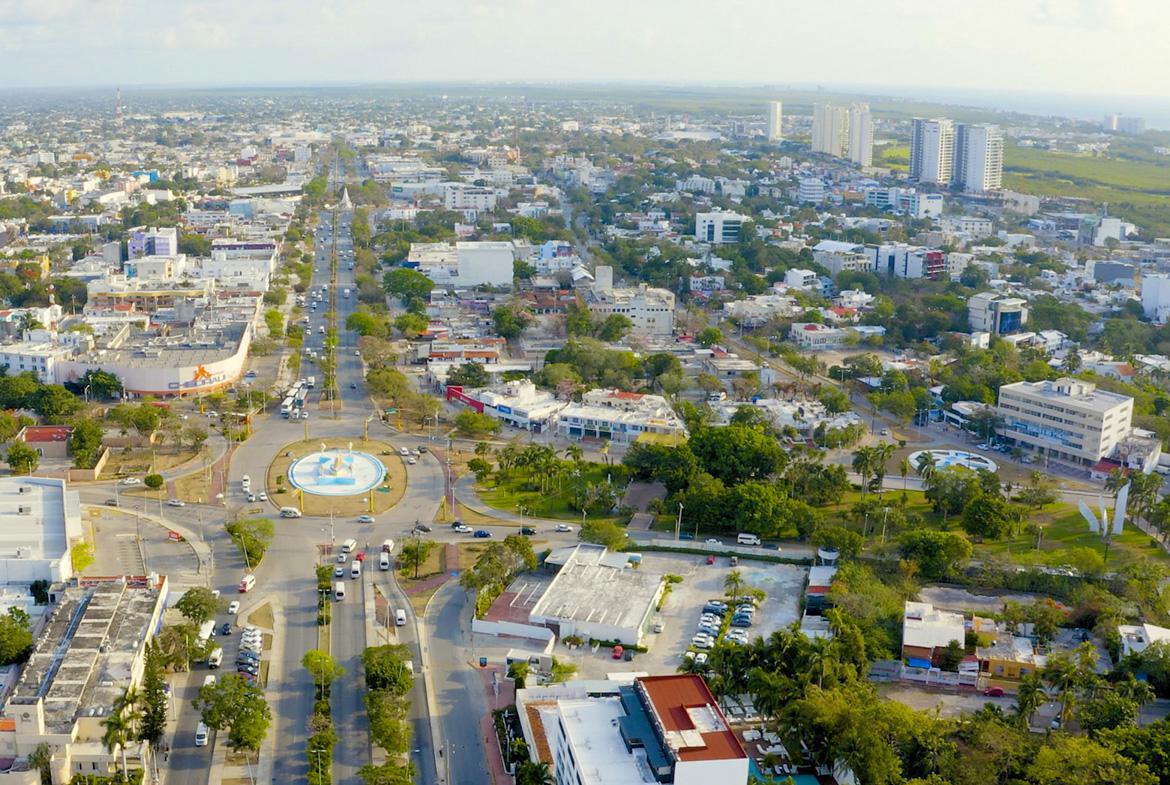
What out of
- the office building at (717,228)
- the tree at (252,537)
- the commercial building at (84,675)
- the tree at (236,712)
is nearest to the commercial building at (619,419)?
the tree at (252,537)

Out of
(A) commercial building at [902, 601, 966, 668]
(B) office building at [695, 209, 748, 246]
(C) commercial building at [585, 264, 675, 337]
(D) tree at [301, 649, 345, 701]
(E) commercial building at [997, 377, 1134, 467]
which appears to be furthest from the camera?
(B) office building at [695, 209, 748, 246]

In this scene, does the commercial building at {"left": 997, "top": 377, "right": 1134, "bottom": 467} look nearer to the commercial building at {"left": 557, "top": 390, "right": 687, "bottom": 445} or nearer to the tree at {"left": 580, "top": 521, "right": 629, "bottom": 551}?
the commercial building at {"left": 557, "top": 390, "right": 687, "bottom": 445}

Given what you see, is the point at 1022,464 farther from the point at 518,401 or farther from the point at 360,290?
the point at 360,290

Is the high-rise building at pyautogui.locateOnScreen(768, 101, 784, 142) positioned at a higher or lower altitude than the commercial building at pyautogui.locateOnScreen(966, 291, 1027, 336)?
higher

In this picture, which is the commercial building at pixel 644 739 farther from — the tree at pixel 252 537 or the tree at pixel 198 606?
the tree at pixel 252 537

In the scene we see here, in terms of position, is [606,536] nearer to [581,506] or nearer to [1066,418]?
[581,506]

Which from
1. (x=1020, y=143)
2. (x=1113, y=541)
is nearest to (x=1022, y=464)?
(x=1113, y=541)

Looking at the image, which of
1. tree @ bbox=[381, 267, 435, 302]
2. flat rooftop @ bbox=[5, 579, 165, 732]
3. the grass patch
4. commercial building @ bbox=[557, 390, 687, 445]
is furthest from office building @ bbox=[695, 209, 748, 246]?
flat rooftop @ bbox=[5, 579, 165, 732]

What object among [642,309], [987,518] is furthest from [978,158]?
[987,518]

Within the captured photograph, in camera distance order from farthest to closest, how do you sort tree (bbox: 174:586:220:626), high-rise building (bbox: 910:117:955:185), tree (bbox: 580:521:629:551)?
high-rise building (bbox: 910:117:955:185) → tree (bbox: 580:521:629:551) → tree (bbox: 174:586:220:626)
